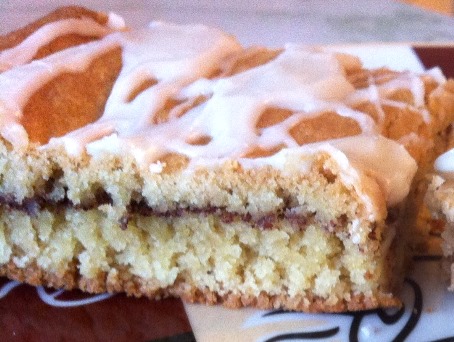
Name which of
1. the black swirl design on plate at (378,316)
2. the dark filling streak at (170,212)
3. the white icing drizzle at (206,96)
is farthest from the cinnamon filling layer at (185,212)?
the black swirl design on plate at (378,316)

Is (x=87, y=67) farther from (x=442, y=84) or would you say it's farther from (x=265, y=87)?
(x=442, y=84)

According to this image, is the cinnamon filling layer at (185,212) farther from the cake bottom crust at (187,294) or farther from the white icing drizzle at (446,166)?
the white icing drizzle at (446,166)

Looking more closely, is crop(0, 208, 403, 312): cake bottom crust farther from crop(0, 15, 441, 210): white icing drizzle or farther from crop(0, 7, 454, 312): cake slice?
crop(0, 15, 441, 210): white icing drizzle

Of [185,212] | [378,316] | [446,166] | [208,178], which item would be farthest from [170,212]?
[446,166]

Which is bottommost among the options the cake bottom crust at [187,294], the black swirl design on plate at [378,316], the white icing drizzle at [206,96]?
the black swirl design on plate at [378,316]

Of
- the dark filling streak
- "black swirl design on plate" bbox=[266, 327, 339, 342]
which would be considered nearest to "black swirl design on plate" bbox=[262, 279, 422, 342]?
"black swirl design on plate" bbox=[266, 327, 339, 342]

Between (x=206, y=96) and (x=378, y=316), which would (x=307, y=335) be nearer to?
(x=378, y=316)

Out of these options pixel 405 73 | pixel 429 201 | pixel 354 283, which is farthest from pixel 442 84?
pixel 354 283

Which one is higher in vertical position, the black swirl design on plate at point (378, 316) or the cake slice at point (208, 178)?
the cake slice at point (208, 178)
